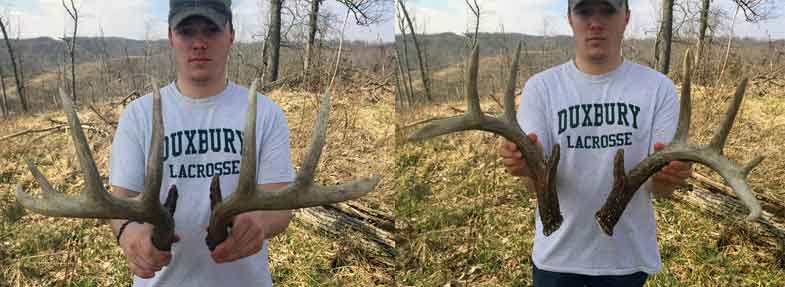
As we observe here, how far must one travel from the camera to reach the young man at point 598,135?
1816mm

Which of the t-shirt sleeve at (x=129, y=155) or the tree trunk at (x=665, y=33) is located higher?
the tree trunk at (x=665, y=33)

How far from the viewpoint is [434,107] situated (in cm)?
516

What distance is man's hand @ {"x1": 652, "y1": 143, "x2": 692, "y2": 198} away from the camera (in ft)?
5.74

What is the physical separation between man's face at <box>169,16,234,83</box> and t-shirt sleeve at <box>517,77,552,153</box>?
1.13 meters

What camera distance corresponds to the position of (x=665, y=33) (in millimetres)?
3150

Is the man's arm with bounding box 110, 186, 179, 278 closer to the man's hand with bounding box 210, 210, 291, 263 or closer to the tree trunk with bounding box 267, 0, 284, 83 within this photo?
the man's hand with bounding box 210, 210, 291, 263

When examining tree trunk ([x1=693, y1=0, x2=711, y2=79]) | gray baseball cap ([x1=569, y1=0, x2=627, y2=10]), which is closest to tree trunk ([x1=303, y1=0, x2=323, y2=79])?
gray baseball cap ([x1=569, y1=0, x2=627, y2=10])

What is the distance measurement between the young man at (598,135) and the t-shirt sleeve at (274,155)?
80cm

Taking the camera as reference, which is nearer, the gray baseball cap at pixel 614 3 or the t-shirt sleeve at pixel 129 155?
the t-shirt sleeve at pixel 129 155

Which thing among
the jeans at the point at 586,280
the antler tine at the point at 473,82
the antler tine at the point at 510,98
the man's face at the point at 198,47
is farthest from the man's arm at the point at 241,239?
the jeans at the point at 586,280

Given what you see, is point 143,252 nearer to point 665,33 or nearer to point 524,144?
point 524,144

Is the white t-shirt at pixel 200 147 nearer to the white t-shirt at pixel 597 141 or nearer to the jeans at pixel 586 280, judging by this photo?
the white t-shirt at pixel 597 141

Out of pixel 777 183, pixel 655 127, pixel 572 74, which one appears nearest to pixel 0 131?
pixel 572 74

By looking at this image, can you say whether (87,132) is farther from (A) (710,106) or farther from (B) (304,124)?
(A) (710,106)
